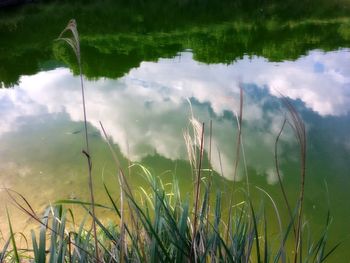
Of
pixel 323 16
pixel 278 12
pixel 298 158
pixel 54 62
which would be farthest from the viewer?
pixel 278 12

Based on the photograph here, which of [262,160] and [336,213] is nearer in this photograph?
[336,213]

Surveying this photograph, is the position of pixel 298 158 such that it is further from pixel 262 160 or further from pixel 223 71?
pixel 223 71

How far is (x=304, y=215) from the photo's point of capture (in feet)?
9.69

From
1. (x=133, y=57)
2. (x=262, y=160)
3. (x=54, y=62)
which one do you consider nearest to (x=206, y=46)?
(x=133, y=57)

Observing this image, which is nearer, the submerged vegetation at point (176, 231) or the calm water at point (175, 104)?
the submerged vegetation at point (176, 231)

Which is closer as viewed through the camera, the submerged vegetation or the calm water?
the submerged vegetation

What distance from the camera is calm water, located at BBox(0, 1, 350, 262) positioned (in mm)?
3520

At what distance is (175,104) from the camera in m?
5.18

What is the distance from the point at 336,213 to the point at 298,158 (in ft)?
2.74

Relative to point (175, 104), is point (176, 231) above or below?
above

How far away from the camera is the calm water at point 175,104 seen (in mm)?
3520

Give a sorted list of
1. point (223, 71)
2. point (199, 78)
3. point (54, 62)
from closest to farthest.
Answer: point (199, 78), point (223, 71), point (54, 62)

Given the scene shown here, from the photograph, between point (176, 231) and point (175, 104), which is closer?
point (176, 231)

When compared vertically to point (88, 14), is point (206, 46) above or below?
below
